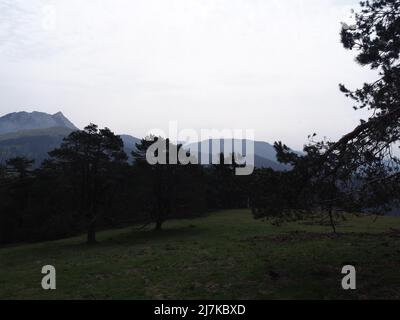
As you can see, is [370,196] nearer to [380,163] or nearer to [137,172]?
[380,163]

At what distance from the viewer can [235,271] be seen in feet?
62.6

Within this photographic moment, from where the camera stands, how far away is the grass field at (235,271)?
15.4 meters

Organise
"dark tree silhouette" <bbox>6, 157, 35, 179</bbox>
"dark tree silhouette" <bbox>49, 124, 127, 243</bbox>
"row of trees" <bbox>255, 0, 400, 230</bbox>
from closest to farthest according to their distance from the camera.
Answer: "row of trees" <bbox>255, 0, 400, 230</bbox> < "dark tree silhouette" <bbox>49, 124, 127, 243</bbox> < "dark tree silhouette" <bbox>6, 157, 35, 179</bbox>

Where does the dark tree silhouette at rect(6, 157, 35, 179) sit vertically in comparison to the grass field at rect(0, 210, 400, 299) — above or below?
above

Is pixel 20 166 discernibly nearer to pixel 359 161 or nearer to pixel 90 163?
pixel 90 163

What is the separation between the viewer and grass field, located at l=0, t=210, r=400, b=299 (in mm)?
15352

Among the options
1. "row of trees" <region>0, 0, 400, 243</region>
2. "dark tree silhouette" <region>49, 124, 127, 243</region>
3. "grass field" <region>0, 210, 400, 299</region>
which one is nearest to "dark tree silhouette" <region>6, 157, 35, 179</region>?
"row of trees" <region>0, 0, 400, 243</region>

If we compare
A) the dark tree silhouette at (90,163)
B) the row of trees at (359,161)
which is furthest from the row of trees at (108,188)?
the row of trees at (359,161)

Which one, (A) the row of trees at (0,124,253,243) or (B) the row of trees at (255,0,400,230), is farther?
(A) the row of trees at (0,124,253,243)

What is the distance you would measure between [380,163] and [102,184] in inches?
1155

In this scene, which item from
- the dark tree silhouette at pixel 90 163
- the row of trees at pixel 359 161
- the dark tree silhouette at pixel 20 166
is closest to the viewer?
the row of trees at pixel 359 161

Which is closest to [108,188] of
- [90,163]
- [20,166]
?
[90,163]

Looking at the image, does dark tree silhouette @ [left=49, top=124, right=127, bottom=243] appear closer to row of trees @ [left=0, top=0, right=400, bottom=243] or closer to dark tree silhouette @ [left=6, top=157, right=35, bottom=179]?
row of trees @ [left=0, top=0, right=400, bottom=243]

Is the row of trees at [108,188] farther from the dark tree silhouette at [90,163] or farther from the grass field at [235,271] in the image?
the grass field at [235,271]
